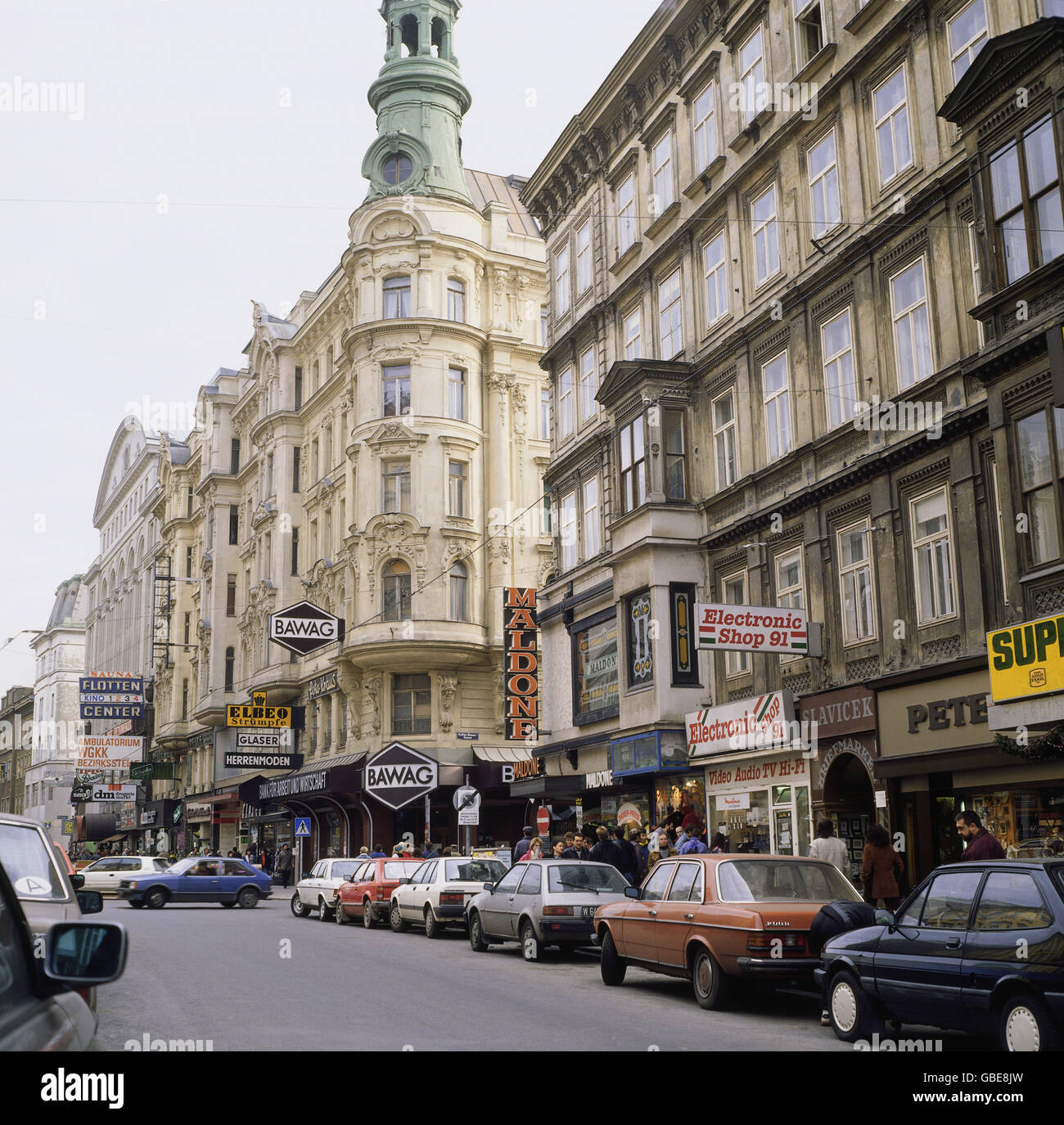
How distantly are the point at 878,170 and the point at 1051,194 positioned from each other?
5486 millimetres

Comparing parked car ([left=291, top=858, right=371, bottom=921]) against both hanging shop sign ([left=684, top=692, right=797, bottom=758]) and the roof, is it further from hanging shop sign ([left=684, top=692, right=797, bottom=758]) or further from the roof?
the roof

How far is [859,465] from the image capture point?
A: 21.0 m

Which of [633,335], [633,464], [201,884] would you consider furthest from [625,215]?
[201,884]

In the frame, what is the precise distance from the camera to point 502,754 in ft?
147

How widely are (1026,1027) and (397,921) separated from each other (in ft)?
62.0

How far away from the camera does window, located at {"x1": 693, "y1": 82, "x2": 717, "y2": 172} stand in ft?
89.2

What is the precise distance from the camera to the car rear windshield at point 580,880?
18.8 meters

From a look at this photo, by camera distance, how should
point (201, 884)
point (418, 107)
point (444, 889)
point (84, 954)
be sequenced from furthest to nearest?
point (418, 107)
point (201, 884)
point (444, 889)
point (84, 954)

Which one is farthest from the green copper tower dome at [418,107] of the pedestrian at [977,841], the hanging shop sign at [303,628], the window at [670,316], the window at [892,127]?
the pedestrian at [977,841]

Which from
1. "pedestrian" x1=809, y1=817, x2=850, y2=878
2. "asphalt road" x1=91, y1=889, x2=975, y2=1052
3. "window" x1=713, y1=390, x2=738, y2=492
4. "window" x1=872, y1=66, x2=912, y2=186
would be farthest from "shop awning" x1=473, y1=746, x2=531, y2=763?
"pedestrian" x1=809, y1=817, x2=850, y2=878

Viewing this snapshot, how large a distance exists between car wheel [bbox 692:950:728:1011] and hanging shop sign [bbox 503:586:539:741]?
21.8m

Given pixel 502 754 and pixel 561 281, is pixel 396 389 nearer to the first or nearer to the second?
pixel 561 281
